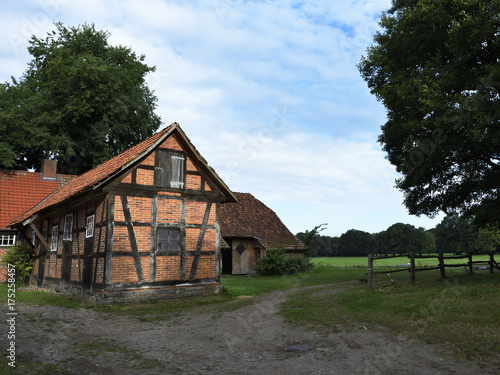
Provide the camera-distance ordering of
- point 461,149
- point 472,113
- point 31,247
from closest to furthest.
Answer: point 472,113
point 461,149
point 31,247

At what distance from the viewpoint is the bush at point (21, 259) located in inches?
800

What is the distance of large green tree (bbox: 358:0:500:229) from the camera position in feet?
45.3

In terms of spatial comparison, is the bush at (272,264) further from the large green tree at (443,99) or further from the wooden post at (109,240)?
the wooden post at (109,240)

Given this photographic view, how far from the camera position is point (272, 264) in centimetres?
2656

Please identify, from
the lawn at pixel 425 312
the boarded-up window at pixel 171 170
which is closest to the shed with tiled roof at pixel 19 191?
the boarded-up window at pixel 171 170

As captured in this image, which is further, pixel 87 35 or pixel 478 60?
pixel 87 35

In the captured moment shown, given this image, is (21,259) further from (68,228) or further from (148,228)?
(148,228)

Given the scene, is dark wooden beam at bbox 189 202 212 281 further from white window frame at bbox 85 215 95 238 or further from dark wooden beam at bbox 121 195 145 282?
white window frame at bbox 85 215 95 238

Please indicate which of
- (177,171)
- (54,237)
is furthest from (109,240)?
(54,237)

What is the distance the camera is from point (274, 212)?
33.6 meters

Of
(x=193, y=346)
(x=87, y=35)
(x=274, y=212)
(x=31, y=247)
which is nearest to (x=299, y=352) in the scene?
(x=193, y=346)

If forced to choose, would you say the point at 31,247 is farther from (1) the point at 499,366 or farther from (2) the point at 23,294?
(1) the point at 499,366

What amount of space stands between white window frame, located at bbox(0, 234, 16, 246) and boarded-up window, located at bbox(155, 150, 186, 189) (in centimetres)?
1298

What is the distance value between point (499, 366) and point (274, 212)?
27663 millimetres
